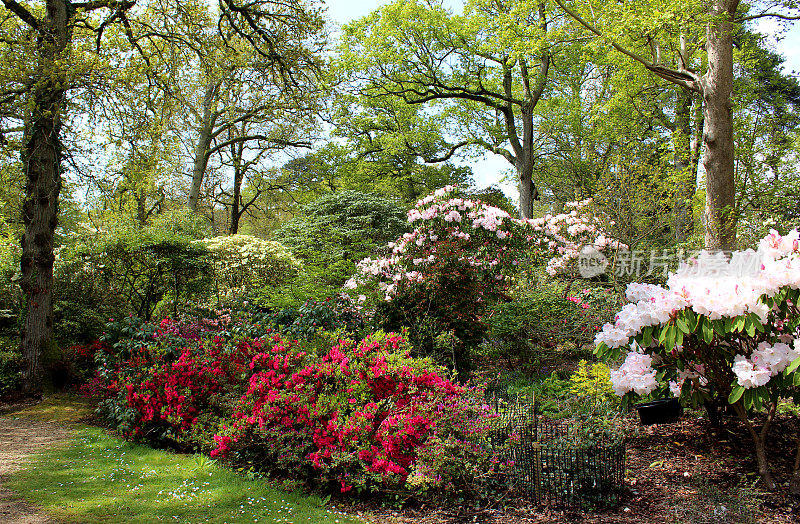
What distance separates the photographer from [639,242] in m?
6.24

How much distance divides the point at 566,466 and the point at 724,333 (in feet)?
4.28

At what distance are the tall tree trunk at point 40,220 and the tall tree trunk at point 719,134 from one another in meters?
9.46

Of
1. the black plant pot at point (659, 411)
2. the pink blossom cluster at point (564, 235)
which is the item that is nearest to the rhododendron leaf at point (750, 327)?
the black plant pot at point (659, 411)

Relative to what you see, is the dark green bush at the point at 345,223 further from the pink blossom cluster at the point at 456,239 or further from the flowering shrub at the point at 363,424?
the flowering shrub at the point at 363,424

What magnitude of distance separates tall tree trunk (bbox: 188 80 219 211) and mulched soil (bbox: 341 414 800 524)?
601 inches

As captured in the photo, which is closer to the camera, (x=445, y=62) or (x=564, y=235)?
(x=564, y=235)

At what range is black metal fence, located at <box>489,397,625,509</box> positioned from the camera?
316cm

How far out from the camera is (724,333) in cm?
284

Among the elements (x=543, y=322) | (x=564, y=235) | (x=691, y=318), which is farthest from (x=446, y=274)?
(x=691, y=318)

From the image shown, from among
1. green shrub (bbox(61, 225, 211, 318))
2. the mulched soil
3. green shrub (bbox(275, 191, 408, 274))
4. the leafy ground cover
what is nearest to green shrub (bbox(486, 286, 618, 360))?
the mulched soil

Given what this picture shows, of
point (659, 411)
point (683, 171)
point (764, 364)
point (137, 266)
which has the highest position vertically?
point (683, 171)

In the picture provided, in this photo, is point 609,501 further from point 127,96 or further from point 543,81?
point 543,81

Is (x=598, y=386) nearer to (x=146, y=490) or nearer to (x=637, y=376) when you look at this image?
(x=637, y=376)

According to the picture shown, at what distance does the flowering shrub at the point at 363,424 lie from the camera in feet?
11.1
